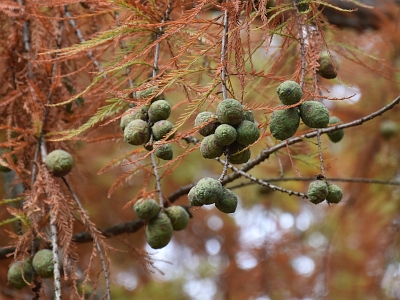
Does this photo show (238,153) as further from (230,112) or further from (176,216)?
(176,216)

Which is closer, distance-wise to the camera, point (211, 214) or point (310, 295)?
point (310, 295)

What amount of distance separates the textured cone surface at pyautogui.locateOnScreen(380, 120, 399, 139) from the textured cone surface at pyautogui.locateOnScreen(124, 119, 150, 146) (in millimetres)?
2008

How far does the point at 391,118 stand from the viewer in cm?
284

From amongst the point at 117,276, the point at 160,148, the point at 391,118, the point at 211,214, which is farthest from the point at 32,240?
the point at 211,214

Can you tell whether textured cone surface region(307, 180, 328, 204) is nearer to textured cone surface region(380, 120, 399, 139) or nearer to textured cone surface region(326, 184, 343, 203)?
textured cone surface region(326, 184, 343, 203)

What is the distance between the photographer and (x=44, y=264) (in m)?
1.27

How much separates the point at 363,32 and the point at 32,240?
220 cm

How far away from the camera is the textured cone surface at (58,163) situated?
4.43 feet

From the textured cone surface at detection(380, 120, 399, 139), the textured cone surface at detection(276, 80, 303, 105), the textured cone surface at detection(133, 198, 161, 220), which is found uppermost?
the textured cone surface at detection(276, 80, 303, 105)

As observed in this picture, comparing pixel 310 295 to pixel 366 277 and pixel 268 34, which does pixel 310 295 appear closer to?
pixel 366 277

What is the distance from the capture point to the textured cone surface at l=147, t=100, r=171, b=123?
3.32 feet

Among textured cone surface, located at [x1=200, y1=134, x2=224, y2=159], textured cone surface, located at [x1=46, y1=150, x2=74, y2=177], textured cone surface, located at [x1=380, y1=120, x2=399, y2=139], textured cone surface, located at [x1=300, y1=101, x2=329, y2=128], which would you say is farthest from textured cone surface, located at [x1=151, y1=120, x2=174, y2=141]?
textured cone surface, located at [x1=380, y1=120, x2=399, y2=139]

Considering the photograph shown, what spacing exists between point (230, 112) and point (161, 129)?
0.64 feet

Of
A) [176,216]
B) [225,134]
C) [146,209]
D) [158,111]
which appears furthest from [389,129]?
[225,134]
